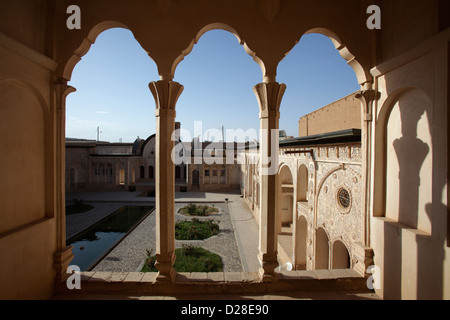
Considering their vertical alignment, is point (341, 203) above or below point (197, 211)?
above

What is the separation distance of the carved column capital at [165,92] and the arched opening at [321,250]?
8.23 m

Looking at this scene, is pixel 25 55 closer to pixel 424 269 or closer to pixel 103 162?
pixel 424 269

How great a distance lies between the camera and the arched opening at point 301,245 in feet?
33.0

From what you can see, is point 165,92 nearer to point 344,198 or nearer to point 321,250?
point 344,198

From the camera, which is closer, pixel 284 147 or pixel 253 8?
pixel 253 8

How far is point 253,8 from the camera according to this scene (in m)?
3.06

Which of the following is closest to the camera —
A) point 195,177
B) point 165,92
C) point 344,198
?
point 165,92

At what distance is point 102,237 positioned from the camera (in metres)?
12.4

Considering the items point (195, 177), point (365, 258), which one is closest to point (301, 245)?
point (365, 258)

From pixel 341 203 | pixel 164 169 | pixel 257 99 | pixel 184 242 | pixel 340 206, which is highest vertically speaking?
pixel 257 99

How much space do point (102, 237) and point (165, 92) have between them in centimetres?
1246
